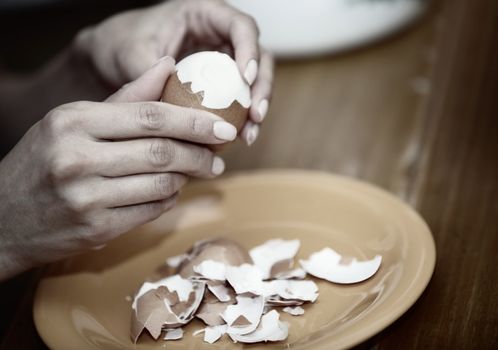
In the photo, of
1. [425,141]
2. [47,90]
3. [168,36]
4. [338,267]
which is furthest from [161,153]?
[47,90]

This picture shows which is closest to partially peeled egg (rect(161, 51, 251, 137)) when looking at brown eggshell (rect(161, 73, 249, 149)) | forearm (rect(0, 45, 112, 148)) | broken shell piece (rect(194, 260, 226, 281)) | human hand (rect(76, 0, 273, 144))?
brown eggshell (rect(161, 73, 249, 149))

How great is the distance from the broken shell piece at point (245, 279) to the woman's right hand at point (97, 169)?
15cm

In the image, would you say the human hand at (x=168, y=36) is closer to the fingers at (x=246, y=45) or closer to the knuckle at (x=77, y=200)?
the fingers at (x=246, y=45)

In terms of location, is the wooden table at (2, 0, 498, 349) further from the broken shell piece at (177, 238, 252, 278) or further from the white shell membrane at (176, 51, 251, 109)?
the white shell membrane at (176, 51, 251, 109)

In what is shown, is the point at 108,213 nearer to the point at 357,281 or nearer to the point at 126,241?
the point at 126,241

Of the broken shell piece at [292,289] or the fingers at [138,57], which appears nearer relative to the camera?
the broken shell piece at [292,289]

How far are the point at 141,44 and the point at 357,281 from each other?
0.64 meters

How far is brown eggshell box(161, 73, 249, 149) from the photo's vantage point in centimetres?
97

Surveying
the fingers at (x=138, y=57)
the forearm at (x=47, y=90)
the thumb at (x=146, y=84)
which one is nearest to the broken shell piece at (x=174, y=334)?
the thumb at (x=146, y=84)

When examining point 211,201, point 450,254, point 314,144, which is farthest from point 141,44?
point 450,254

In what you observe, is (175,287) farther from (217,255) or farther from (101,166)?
(101,166)

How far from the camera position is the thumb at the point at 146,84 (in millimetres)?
958

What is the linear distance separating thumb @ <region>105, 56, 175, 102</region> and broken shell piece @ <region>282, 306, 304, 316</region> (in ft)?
1.25

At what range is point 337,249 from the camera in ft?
3.49
